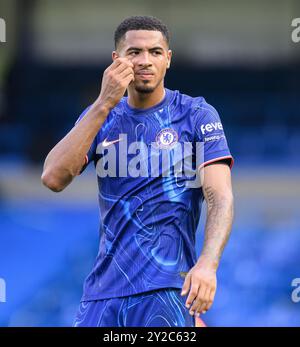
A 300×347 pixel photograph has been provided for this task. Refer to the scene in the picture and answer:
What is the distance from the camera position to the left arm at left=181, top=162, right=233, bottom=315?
4344mm

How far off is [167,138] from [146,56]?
393mm

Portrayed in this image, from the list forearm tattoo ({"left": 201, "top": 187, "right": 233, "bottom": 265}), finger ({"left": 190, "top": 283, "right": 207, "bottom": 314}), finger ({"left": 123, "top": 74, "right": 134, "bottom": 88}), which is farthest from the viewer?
finger ({"left": 123, "top": 74, "right": 134, "bottom": 88})

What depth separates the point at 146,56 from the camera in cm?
485

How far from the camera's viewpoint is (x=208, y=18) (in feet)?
52.7

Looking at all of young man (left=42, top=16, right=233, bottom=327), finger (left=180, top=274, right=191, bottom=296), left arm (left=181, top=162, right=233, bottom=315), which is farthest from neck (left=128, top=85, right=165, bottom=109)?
finger (left=180, top=274, right=191, bottom=296)

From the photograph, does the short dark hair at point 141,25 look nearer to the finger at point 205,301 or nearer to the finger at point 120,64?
the finger at point 120,64

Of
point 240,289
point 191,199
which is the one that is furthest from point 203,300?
point 240,289

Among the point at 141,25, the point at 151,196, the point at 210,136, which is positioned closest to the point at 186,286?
the point at 151,196

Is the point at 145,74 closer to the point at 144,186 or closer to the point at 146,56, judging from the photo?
the point at 146,56

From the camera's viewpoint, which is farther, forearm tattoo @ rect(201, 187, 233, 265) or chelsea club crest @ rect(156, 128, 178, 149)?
chelsea club crest @ rect(156, 128, 178, 149)

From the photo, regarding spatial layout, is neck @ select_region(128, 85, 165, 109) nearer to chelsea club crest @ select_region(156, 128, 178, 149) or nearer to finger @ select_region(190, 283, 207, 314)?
chelsea club crest @ select_region(156, 128, 178, 149)
